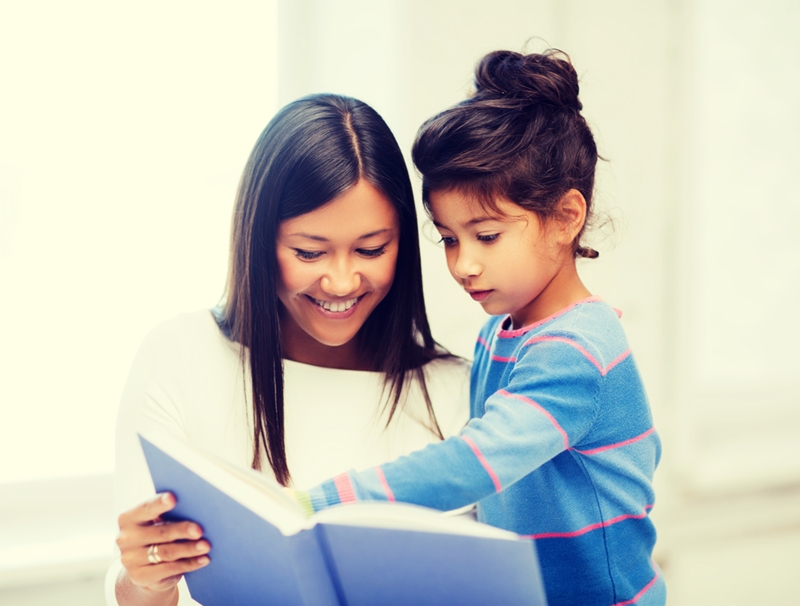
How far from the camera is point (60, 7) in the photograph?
5.12 feet

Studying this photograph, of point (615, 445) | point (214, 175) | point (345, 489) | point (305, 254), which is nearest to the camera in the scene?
point (345, 489)

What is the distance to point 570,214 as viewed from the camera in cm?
Answer: 111

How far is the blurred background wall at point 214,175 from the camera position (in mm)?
1584

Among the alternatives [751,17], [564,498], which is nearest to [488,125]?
[564,498]

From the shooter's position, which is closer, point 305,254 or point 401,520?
point 401,520

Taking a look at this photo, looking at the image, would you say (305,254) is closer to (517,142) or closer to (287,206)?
(287,206)

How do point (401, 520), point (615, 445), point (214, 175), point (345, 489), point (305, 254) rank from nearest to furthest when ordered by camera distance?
point (401, 520) < point (345, 489) < point (615, 445) < point (305, 254) < point (214, 175)

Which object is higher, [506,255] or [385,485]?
[506,255]

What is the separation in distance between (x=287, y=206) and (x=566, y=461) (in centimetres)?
55

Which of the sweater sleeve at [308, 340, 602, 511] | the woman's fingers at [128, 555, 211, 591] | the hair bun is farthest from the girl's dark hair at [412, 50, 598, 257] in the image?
the woman's fingers at [128, 555, 211, 591]

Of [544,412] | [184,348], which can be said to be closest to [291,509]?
[544,412]

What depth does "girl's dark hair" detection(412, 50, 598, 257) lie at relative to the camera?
1.05 m

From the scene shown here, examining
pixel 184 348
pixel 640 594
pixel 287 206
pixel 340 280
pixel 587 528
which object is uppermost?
pixel 287 206

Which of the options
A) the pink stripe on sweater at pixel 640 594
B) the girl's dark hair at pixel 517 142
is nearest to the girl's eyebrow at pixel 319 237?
the girl's dark hair at pixel 517 142
